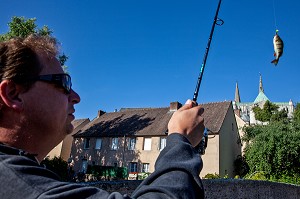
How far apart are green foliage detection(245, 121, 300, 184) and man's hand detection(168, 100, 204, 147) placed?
86.8ft

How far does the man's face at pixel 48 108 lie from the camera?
1524 mm

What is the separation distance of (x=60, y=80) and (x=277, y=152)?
2789 centimetres

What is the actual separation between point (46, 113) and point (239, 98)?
487 ft

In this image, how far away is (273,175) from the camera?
2562 cm

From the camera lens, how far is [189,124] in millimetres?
1686

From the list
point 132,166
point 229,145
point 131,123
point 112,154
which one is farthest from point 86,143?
point 229,145

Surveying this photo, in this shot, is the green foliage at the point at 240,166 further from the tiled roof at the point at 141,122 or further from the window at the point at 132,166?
the window at the point at 132,166

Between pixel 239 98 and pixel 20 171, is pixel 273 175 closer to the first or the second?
pixel 20 171

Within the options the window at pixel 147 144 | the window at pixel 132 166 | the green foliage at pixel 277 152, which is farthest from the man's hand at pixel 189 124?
the window at pixel 132 166

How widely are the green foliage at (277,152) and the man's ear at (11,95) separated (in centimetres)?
2718

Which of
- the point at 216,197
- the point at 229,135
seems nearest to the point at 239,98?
the point at 229,135

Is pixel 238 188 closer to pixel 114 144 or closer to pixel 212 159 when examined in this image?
pixel 212 159

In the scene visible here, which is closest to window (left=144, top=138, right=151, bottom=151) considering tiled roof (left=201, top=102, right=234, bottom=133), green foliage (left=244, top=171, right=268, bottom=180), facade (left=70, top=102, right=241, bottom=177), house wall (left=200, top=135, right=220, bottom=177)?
facade (left=70, top=102, right=241, bottom=177)

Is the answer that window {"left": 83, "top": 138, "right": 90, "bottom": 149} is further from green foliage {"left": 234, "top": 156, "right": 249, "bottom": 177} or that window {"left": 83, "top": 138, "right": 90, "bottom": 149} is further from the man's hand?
the man's hand
